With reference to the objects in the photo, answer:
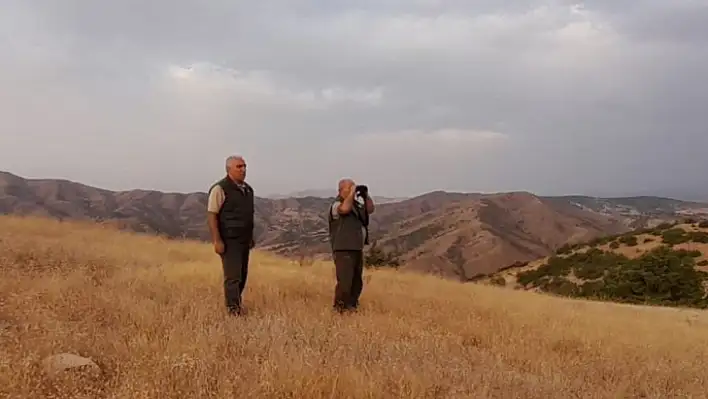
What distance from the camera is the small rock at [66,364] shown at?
14.1 ft

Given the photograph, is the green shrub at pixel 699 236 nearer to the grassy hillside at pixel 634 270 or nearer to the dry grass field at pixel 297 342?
the grassy hillside at pixel 634 270

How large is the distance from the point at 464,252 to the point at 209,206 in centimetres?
6231

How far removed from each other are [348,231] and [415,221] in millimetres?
100794

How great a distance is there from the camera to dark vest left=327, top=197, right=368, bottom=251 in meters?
8.18

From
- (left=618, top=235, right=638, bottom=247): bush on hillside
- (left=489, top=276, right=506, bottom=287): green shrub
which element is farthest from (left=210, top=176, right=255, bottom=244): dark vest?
(left=618, top=235, right=638, bottom=247): bush on hillside

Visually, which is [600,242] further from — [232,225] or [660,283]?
[232,225]

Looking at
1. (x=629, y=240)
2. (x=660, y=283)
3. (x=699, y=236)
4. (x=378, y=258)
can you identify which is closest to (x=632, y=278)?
(x=660, y=283)

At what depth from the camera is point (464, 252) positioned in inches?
2672

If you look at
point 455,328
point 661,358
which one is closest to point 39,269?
point 455,328

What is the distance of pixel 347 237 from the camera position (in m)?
8.19

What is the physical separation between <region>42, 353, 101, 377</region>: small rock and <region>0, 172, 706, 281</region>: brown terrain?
4046 cm

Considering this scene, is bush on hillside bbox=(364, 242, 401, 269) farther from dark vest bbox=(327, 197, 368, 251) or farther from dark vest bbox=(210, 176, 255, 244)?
dark vest bbox=(210, 176, 255, 244)

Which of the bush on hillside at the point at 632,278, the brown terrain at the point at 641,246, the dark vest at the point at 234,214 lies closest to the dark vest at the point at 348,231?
the dark vest at the point at 234,214

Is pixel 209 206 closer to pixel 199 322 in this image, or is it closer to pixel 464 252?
pixel 199 322
